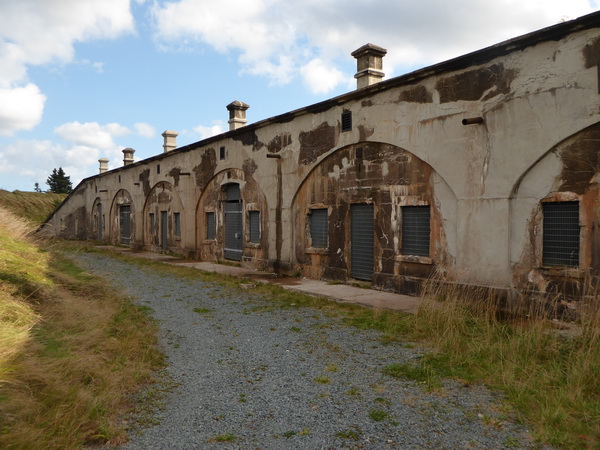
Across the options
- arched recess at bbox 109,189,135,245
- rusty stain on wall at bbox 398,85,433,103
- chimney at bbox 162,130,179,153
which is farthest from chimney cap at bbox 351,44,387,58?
arched recess at bbox 109,189,135,245

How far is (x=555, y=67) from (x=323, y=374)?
578cm

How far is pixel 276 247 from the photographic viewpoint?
1287 centimetres

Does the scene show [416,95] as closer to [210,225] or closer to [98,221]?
[210,225]

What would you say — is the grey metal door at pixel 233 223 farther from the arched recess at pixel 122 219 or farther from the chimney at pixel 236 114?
the arched recess at pixel 122 219

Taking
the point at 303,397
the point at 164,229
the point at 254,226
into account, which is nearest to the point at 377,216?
the point at 254,226

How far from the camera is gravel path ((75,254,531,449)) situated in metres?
3.39

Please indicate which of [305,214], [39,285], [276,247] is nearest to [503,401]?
[39,285]

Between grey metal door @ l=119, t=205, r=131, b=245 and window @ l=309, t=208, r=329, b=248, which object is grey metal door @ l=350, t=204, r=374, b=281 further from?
grey metal door @ l=119, t=205, r=131, b=245

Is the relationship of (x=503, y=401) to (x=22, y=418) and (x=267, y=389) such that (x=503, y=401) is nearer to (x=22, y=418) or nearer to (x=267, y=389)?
(x=267, y=389)

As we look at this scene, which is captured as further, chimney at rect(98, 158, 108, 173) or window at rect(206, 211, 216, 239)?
chimney at rect(98, 158, 108, 173)

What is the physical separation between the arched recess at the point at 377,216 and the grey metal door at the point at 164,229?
30.7 feet

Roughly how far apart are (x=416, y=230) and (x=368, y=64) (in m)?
4.57

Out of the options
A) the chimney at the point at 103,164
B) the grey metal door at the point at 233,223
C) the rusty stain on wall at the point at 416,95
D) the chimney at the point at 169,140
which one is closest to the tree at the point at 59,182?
the chimney at the point at 103,164

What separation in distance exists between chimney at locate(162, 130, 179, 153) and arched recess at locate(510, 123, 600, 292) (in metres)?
17.7
